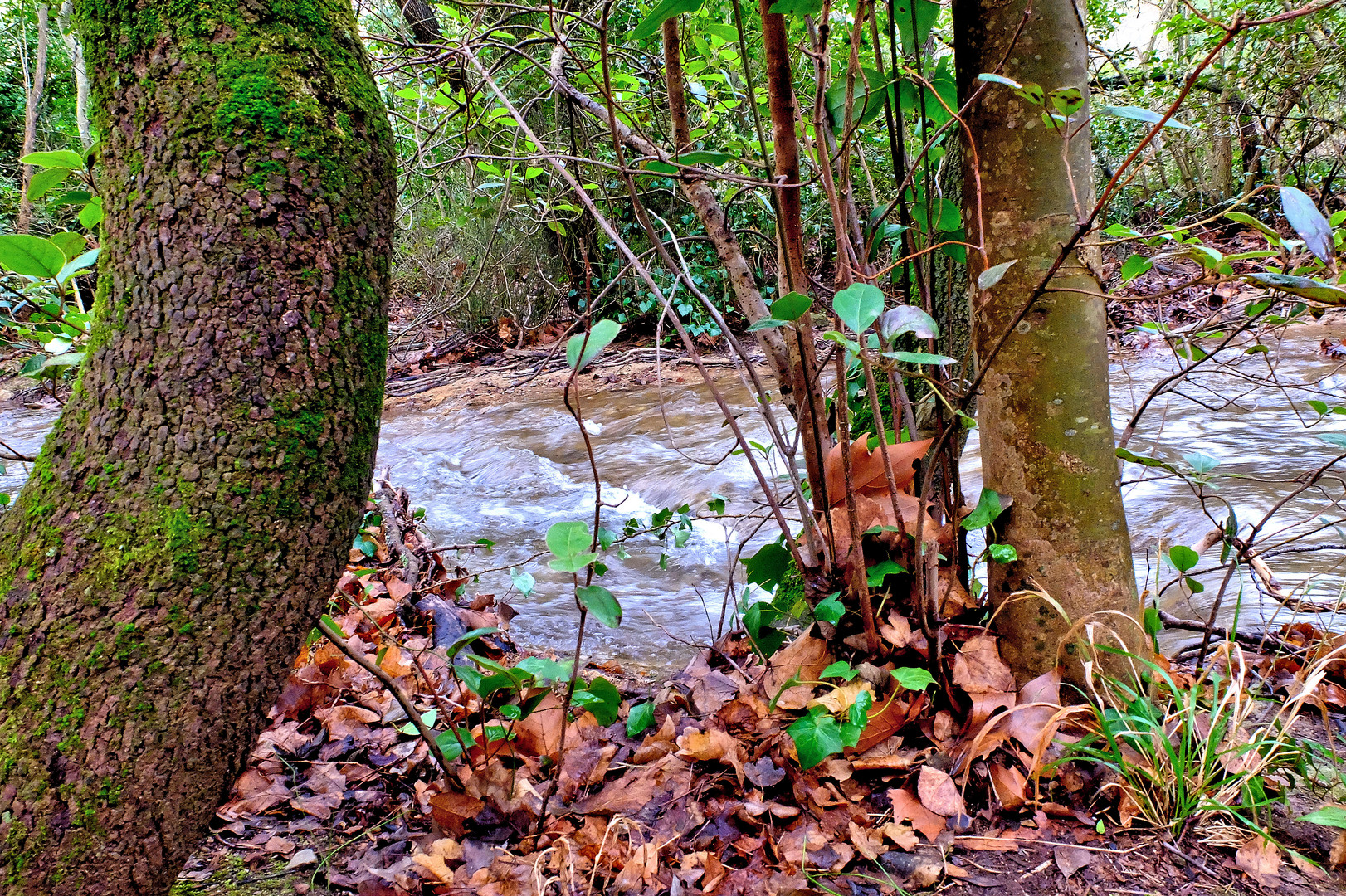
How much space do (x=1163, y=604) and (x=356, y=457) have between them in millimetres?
2661

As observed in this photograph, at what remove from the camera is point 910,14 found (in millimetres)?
1369

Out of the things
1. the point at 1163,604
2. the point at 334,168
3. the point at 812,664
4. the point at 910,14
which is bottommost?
the point at 1163,604

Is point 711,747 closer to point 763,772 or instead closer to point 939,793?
point 763,772

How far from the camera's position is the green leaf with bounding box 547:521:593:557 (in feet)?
3.64

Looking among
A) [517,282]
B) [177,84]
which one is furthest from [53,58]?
[177,84]

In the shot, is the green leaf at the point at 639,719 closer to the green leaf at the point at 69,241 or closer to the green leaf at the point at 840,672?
the green leaf at the point at 840,672

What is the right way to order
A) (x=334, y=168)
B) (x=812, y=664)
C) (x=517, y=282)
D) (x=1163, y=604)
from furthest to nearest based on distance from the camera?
(x=517, y=282) < (x=1163, y=604) < (x=812, y=664) < (x=334, y=168)

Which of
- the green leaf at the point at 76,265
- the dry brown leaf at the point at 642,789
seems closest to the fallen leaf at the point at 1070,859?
the dry brown leaf at the point at 642,789

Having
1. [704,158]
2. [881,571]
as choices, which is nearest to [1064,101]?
[704,158]

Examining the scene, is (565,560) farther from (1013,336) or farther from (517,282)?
(517,282)

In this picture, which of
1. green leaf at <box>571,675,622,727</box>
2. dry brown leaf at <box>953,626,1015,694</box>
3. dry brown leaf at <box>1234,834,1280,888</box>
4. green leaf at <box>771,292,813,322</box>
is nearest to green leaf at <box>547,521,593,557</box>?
green leaf at <box>571,675,622,727</box>

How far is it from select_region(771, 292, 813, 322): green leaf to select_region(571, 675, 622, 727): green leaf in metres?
0.72

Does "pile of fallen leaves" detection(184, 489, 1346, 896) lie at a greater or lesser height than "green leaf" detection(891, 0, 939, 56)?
lesser

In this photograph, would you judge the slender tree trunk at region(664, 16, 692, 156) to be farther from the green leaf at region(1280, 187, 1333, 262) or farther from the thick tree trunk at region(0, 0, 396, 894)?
the green leaf at region(1280, 187, 1333, 262)
